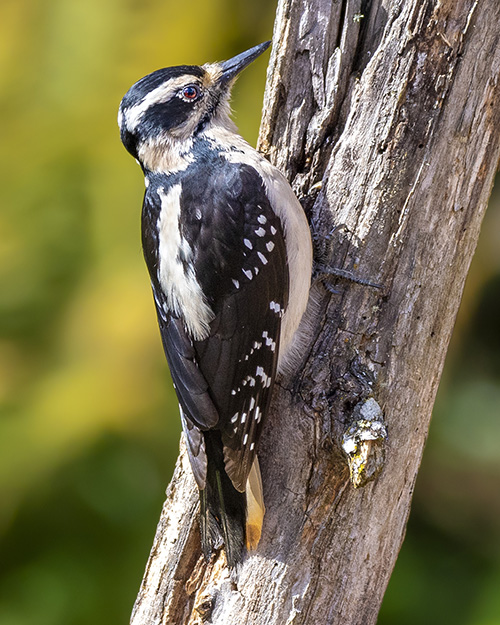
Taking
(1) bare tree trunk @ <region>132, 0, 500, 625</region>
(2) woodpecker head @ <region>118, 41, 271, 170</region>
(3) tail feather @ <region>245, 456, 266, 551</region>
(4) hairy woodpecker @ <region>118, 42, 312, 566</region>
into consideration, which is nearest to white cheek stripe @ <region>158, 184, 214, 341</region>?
(4) hairy woodpecker @ <region>118, 42, 312, 566</region>

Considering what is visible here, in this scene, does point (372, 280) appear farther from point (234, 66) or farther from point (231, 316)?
point (234, 66)

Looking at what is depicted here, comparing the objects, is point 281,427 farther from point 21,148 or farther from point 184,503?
point 21,148

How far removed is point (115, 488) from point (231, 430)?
1823 millimetres

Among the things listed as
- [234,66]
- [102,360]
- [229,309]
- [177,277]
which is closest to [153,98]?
[234,66]

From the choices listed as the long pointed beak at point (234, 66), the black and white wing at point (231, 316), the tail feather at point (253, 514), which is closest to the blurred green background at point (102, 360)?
the long pointed beak at point (234, 66)

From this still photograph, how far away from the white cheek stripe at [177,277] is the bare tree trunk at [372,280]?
1.00 feet

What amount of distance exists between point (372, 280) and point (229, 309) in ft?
1.34

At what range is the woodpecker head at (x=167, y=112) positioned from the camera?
2.00 meters

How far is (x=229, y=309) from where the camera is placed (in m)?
1.79

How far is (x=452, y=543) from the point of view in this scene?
10.1 ft

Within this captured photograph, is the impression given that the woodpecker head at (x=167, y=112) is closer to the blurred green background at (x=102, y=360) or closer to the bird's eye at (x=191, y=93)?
the bird's eye at (x=191, y=93)

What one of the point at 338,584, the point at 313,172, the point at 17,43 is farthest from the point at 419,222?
the point at 17,43

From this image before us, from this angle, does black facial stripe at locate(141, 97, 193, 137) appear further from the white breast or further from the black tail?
the black tail

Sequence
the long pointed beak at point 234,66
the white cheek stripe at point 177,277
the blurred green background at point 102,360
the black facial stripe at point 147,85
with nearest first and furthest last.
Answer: the white cheek stripe at point 177,277 < the black facial stripe at point 147,85 < the long pointed beak at point 234,66 < the blurred green background at point 102,360
